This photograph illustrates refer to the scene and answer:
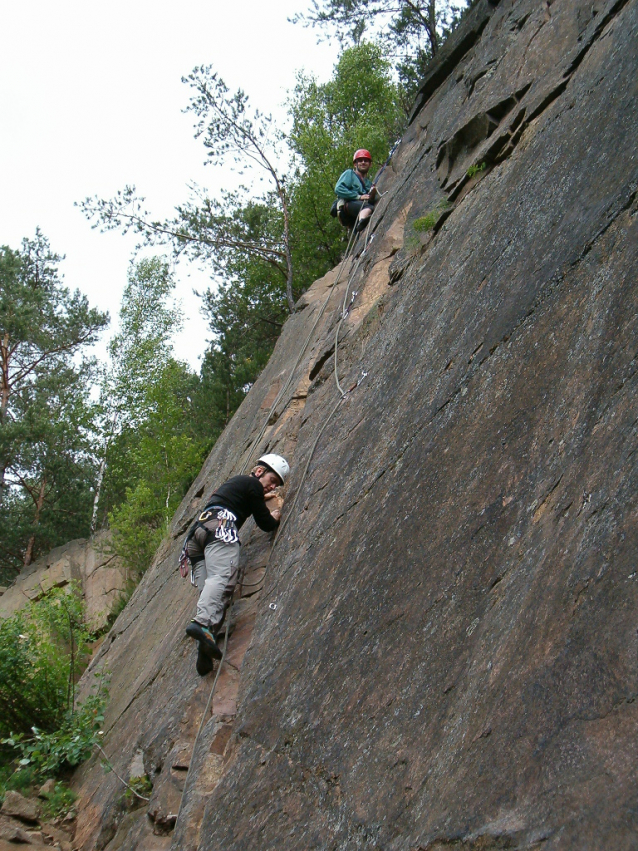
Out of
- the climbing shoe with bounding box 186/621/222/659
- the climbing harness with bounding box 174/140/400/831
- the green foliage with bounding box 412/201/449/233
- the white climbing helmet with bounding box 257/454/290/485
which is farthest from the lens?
the green foliage with bounding box 412/201/449/233

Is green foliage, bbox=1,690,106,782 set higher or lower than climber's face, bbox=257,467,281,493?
lower

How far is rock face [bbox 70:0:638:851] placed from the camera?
284 cm

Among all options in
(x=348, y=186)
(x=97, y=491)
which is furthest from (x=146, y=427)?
(x=348, y=186)

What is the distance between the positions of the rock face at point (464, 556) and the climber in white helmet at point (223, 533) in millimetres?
199

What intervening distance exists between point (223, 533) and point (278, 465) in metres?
0.83

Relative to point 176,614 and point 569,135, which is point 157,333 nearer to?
point 176,614

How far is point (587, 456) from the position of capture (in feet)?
11.2

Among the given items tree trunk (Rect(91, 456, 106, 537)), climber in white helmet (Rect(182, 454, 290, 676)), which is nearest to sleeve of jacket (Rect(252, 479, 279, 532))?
climber in white helmet (Rect(182, 454, 290, 676))

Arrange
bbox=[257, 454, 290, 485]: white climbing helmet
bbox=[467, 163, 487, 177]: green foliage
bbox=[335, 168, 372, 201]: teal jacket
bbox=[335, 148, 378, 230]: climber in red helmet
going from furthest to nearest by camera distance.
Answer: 1. bbox=[335, 168, 372, 201]: teal jacket
2. bbox=[335, 148, 378, 230]: climber in red helmet
3. bbox=[467, 163, 487, 177]: green foliage
4. bbox=[257, 454, 290, 485]: white climbing helmet

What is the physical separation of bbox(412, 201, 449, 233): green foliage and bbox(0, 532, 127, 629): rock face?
11527 mm

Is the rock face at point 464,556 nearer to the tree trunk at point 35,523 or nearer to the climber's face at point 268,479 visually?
the climber's face at point 268,479

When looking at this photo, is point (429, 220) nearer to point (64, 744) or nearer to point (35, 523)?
point (64, 744)

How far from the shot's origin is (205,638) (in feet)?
19.4

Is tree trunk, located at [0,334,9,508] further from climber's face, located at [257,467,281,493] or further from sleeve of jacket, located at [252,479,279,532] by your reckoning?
sleeve of jacket, located at [252,479,279,532]
